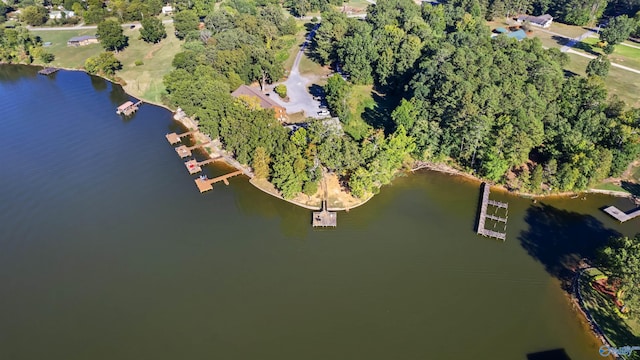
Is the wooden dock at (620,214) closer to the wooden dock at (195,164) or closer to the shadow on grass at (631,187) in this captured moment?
the shadow on grass at (631,187)

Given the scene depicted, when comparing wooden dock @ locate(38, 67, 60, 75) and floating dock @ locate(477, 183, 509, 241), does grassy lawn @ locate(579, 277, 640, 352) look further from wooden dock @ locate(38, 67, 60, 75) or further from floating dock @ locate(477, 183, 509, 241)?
wooden dock @ locate(38, 67, 60, 75)

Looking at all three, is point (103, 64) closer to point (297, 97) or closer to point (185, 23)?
point (185, 23)

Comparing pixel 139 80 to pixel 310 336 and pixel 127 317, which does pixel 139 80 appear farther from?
pixel 310 336

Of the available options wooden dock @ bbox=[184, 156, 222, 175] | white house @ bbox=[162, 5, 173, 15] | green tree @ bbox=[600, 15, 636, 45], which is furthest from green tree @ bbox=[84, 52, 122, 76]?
green tree @ bbox=[600, 15, 636, 45]

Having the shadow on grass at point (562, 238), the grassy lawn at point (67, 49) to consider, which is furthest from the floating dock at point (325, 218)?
the grassy lawn at point (67, 49)

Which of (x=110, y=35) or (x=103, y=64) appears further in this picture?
(x=110, y=35)

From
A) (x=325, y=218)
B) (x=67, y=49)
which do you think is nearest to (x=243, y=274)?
(x=325, y=218)
